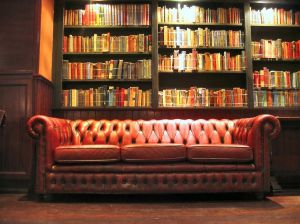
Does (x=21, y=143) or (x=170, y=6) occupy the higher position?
(x=170, y=6)

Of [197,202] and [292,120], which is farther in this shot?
[292,120]

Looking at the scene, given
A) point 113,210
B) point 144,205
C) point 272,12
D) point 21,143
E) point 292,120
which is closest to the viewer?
point 113,210

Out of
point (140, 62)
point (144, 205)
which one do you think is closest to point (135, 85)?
point (140, 62)

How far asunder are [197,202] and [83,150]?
3.55ft

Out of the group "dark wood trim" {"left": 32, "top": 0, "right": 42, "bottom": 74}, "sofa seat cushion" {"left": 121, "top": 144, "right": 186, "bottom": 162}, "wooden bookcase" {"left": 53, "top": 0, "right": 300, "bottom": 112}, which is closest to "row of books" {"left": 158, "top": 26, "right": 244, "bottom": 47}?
"wooden bookcase" {"left": 53, "top": 0, "right": 300, "bottom": 112}

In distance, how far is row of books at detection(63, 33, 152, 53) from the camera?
4.15m

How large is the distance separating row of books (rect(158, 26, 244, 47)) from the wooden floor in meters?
1.99

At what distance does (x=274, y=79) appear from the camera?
4180mm

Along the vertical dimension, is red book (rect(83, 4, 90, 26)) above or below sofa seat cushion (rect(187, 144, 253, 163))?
above

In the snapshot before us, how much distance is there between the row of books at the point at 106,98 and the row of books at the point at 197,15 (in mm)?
1003

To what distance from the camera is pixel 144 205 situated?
2686 mm

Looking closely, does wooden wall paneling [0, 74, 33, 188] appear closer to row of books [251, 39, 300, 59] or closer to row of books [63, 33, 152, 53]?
row of books [63, 33, 152, 53]

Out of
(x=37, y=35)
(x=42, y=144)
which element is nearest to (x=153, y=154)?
(x=42, y=144)

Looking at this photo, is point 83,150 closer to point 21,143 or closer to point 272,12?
point 21,143
